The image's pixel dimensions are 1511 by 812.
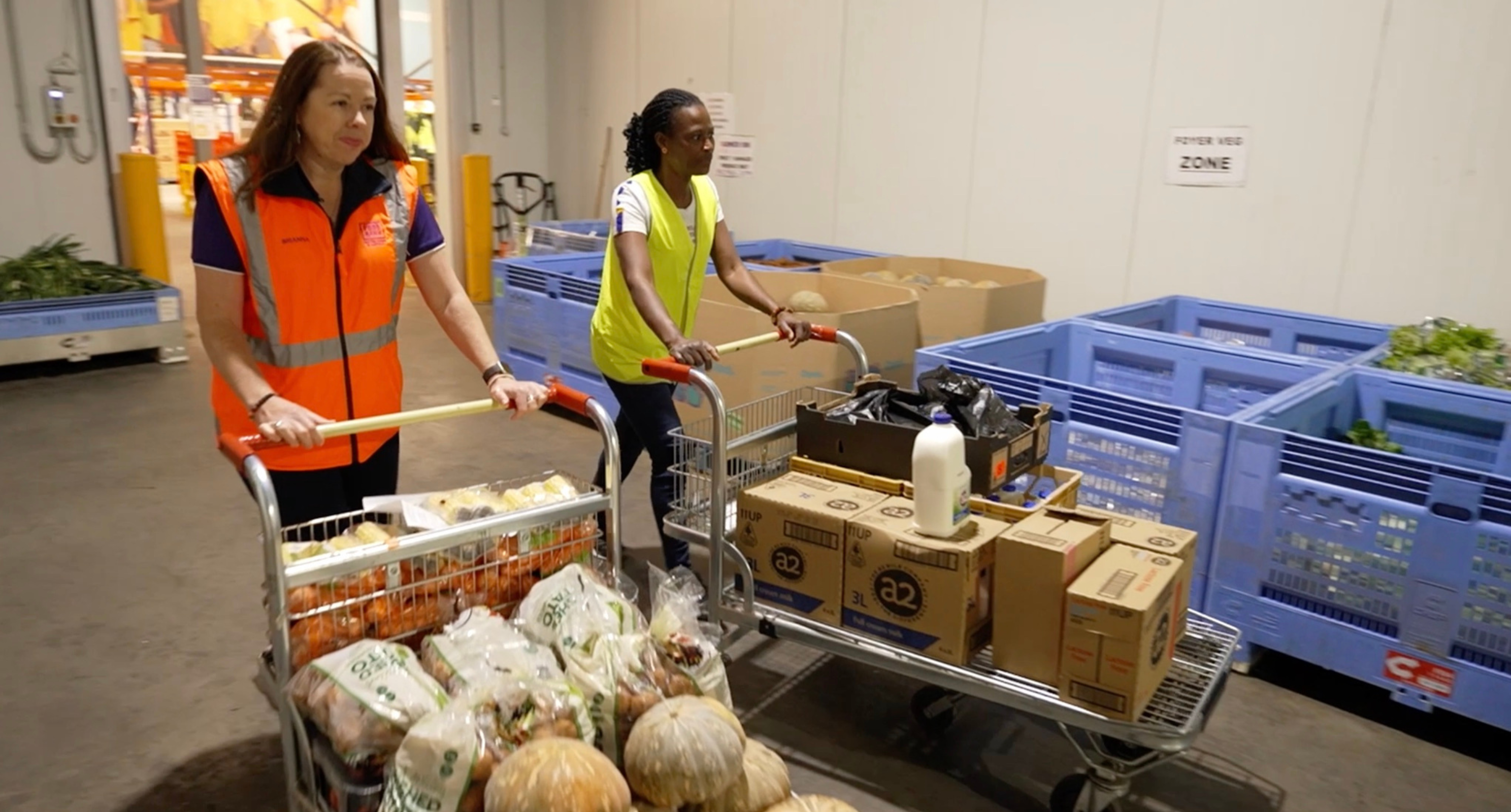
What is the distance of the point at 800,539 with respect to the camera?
2.25m

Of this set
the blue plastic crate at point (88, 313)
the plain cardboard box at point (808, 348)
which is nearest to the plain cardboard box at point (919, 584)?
the plain cardboard box at point (808, 348)

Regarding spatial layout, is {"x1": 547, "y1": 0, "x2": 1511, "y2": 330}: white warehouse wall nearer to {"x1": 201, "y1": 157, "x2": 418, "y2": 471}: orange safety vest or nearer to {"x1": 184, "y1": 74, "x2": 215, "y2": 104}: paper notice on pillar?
{"x1": 201, "y1": 157, "x2": 418, "y2": 471}: orange safety vest

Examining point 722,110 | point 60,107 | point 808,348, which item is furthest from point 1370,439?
point 60,107

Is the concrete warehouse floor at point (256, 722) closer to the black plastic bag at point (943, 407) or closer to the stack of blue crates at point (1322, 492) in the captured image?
the stack of blue crates at point (1322, 492)

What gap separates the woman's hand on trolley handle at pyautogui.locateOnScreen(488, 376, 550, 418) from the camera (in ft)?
6.28

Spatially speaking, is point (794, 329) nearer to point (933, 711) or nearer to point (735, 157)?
point (933, 711)

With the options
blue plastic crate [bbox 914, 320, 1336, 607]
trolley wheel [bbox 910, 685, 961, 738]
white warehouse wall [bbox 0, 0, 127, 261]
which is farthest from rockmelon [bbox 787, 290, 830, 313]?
white warehouse wall [bbox 0, 0, 127, 261]

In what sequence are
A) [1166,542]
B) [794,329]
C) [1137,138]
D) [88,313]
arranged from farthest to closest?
[88,313] → [1137,138] → [794,329] → [1166,542]

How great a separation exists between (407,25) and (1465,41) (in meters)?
8.94

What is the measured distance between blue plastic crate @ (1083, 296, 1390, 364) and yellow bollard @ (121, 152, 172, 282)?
6.15 m

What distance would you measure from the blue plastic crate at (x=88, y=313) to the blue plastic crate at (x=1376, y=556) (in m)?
5.92

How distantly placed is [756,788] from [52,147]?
693cm

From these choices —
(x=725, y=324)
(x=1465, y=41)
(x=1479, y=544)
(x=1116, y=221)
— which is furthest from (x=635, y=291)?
(x=1465, y=41)

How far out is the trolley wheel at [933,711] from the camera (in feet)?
8.18
